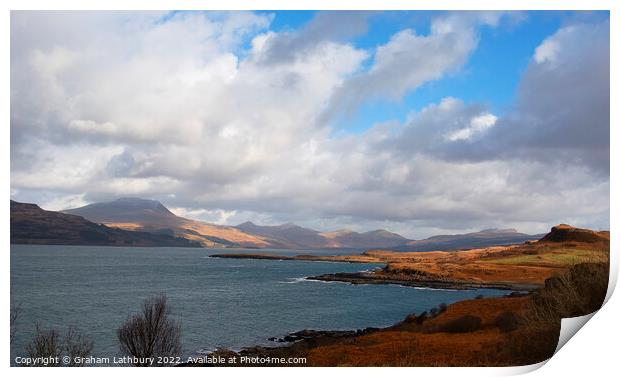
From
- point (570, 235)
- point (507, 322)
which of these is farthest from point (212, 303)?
point (570, 235)

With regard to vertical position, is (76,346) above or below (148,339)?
below

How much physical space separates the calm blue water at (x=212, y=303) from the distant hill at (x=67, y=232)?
4.01 m

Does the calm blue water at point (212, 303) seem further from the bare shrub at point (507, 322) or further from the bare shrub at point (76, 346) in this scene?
the bare shrub at point (507, 322)

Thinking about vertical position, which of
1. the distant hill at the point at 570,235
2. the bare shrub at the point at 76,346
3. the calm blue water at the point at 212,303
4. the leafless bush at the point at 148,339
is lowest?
the calm blue water at the point at 212,303

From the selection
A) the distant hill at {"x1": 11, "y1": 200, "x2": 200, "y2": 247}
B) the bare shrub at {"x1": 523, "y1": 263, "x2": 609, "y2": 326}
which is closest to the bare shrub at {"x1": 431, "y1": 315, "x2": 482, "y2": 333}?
the bare shrub at {"x1": 523, "y1": 263, "x2": 609, "y2": 326}

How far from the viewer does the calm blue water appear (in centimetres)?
2338

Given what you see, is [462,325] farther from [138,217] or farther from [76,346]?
[138,217]

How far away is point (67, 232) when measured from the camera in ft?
148

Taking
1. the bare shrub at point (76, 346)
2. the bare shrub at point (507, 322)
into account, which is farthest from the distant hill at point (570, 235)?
the bare shrub at point (76, 346)

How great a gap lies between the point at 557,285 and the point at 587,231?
29.8ft

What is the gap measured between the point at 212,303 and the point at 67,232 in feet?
72.3

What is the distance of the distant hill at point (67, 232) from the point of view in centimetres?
3909

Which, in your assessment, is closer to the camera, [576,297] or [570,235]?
[576,297]

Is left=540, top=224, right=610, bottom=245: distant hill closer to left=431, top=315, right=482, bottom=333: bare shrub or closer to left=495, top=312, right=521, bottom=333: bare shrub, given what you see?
left=495, top=312, right=521, bottom=333: bare shrub
